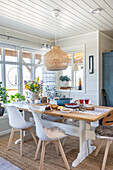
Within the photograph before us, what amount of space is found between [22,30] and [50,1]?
5.47 feet

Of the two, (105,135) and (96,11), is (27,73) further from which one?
(105,135)

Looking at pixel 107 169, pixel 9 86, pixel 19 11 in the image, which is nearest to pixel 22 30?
pixel 19 11

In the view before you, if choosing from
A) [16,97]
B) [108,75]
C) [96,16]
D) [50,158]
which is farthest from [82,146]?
[96,16]

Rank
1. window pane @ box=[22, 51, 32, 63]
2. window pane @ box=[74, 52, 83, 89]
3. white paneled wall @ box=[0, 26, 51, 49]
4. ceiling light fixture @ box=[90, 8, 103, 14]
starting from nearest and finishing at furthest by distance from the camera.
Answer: ceiling light fixture @ box=[90, 8, 103, 14] → white paneled wall @ box=[0, 26, 51, 49] → window pane @ box=[22, 51, 32, 63] → window pane @ box=[74, 52, 83, 89]

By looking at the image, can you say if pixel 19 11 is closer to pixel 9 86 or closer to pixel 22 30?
pixel 22 30

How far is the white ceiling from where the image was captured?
8.60 ft

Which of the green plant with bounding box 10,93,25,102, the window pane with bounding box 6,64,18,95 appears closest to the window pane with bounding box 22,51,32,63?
the window pane with bounding box 6,64,18,95

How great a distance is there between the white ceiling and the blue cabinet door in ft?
2.38

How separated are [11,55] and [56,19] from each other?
1.50 meters

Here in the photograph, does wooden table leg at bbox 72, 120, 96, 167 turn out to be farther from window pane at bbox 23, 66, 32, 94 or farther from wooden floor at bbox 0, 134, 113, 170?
window pane at bbox 23, 66, 32, 94

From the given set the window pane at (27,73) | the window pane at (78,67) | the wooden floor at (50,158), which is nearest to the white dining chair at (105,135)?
the wooden floor at (50,158)

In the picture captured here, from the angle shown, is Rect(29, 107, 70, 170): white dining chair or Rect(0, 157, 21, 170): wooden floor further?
Rect(0, 157, 21, 170): wooden floor

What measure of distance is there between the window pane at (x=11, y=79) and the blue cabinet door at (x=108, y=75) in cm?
245

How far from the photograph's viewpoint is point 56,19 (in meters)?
3.30
